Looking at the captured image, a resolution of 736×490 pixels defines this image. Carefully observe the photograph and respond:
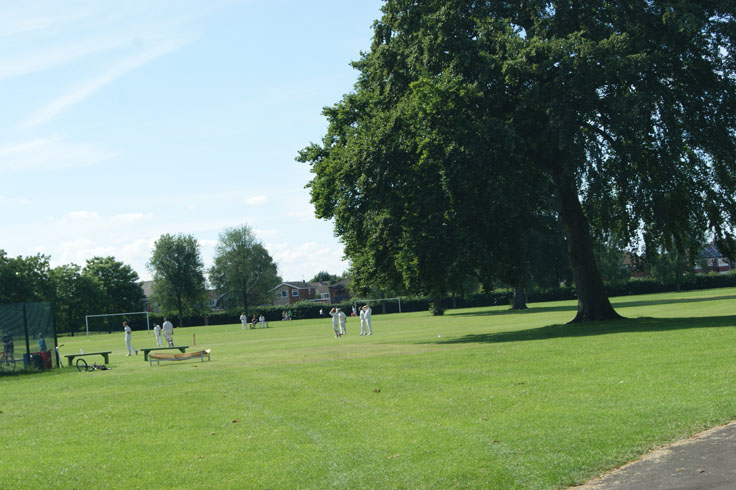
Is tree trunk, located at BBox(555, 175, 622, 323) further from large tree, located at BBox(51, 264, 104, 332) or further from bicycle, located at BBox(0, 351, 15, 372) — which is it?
large tree, located at BBox(51, 264, 104, 332)

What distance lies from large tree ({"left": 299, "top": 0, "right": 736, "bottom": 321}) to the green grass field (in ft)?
27.1

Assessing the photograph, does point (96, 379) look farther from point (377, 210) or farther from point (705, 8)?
point (705, 8)

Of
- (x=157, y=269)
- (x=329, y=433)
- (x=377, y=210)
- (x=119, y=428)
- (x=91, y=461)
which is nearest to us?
(x=91, y=461)

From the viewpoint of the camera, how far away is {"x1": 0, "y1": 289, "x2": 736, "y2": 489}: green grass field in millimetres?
8617

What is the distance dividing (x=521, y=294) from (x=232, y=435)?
204 feet

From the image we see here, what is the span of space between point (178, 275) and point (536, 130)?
10410 centimetres

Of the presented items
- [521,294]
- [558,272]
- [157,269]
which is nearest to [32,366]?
[558,272]

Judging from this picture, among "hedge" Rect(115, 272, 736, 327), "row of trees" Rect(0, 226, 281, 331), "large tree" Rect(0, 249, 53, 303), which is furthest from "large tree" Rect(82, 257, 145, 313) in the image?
"hedge" Rect(115, 272, 736, 327)

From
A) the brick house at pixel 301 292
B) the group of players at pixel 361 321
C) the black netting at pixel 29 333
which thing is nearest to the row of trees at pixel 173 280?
the brick house at pixel 301 292

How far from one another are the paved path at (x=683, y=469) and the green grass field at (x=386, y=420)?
282 millimetres

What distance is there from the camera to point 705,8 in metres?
26.6

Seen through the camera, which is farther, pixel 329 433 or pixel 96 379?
pixel 96 379

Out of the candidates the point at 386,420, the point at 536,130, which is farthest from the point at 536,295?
the point at 386,420

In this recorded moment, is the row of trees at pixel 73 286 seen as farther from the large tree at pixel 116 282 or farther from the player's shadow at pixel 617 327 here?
the player's shadow at pixel 617 327
